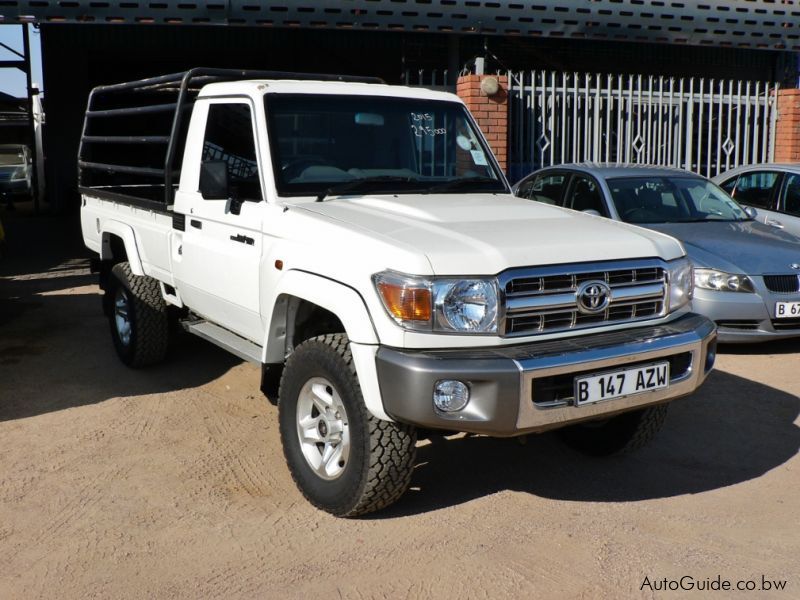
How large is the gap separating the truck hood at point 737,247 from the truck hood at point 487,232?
2.82 m

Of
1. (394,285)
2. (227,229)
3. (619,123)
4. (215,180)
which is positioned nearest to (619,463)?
(394,285)

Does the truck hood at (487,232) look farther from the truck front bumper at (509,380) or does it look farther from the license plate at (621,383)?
the license plate at (621,383)

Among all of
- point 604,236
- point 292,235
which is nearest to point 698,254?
point 604,236

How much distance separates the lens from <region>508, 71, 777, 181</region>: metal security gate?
1190 cm

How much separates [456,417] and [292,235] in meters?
1.22

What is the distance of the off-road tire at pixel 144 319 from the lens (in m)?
6.19

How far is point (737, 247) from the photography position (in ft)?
23.6

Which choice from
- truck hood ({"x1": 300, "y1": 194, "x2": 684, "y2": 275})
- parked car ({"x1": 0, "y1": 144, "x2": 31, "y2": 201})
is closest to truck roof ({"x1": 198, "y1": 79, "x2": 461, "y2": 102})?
truck hood ({"x1": 300, "y1": 194, "x2": 684, "y2": 275})

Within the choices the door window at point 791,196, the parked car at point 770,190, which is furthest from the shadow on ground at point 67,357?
the door window at point 791,196

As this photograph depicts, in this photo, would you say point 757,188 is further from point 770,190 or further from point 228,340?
point 228,340

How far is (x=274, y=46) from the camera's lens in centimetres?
1700

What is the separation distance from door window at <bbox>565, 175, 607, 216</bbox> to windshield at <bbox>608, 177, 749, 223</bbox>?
13cm

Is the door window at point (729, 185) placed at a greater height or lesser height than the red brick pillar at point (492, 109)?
lesser

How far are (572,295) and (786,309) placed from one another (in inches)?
148
